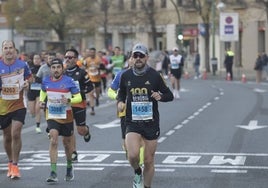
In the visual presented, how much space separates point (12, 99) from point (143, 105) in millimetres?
2734

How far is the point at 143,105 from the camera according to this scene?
30.0 feet

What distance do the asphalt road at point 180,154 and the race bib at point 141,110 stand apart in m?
1.47

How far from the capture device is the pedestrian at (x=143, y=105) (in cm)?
909

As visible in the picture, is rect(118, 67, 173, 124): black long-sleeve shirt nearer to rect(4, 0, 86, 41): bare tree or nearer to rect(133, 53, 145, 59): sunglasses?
rect(133, 53, 145, 59): sunglasses

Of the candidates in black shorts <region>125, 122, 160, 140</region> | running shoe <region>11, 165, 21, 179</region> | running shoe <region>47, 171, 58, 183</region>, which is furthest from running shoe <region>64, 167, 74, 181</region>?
black shorts <region>125, 122, 160, 140</region>

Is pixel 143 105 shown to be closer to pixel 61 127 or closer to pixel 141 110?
pixel 141 110

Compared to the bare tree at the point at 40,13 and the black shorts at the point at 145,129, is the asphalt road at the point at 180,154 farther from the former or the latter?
the bare tree at the point at 40,13

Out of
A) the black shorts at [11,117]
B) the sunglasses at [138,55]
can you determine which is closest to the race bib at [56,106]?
the black shorts at [11,117]

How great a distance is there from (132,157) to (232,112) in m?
14.3

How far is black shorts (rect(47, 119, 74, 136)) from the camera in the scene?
10.8 m

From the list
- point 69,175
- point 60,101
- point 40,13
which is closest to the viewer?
point 69,175

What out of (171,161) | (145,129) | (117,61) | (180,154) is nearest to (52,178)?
(145,129)

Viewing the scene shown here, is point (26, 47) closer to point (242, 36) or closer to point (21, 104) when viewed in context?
point (242, 36)

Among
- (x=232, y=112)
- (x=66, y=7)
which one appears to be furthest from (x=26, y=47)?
(x=232, y=112)
